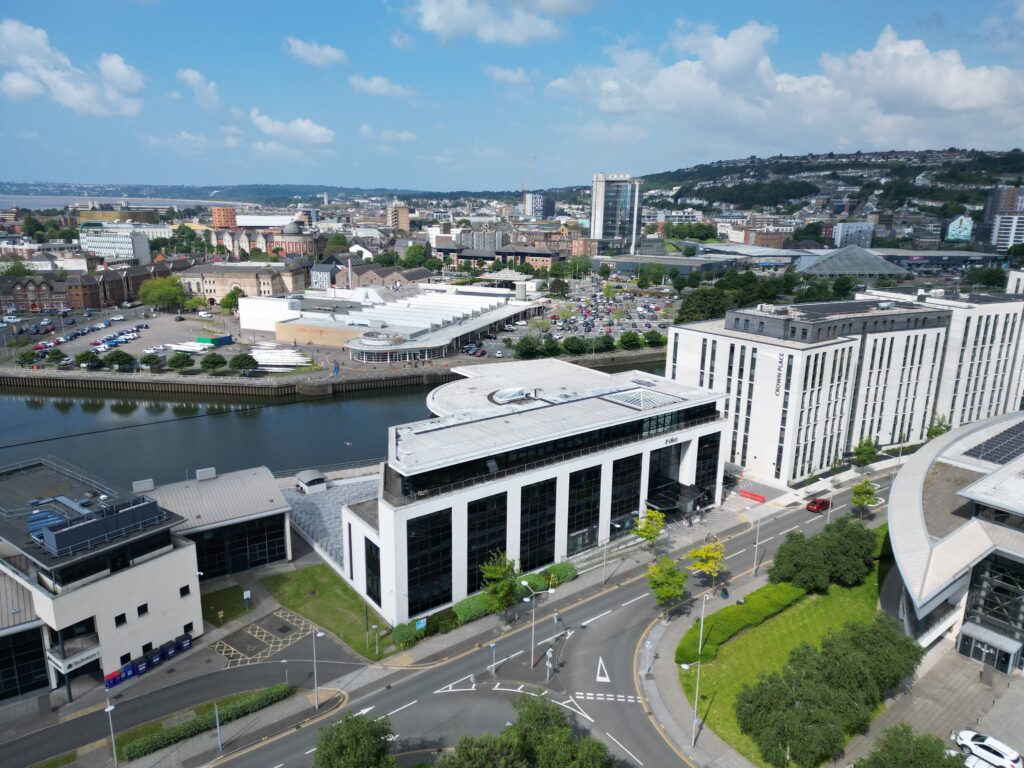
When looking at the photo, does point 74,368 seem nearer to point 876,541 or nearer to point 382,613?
point 382,613

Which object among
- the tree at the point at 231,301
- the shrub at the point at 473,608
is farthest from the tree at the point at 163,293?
the shrub at the point at 473,608

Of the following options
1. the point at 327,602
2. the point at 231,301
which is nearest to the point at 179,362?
the point at 231,301

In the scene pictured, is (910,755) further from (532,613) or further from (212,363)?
(212,363)

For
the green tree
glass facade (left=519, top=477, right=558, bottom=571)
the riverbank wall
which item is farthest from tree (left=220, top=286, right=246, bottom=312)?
glass facade (left=519, top=477, right=558, bottom=571)

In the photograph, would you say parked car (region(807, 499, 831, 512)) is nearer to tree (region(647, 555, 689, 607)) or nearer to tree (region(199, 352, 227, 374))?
tree (region(647, 555, 689, 607))

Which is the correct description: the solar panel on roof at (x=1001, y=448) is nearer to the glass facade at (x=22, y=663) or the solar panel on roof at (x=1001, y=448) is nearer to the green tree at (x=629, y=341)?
the glass facade at (x=22, y=663)
